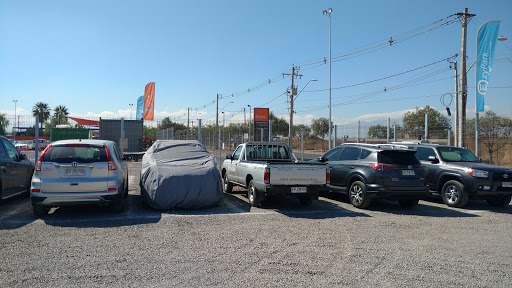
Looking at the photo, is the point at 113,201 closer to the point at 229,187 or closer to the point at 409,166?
the point at 229,187

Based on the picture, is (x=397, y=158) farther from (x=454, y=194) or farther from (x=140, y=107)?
(x=140, y=107)

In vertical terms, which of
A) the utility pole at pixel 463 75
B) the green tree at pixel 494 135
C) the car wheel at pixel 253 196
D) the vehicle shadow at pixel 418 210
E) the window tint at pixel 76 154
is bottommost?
the vehicle shadow at pixel 418 210

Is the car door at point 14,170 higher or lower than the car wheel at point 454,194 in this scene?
higher

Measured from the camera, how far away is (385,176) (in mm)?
9445

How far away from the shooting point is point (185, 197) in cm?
885

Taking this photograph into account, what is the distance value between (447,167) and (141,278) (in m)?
9.20

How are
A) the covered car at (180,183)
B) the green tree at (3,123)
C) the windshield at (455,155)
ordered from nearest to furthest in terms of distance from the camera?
the covered car at (180,183) < the windshield at (455,155) < the green tree at (3,123)

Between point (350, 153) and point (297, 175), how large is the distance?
94.5 inches

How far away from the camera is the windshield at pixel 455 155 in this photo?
1124 centimetres

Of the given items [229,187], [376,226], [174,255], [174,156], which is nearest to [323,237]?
[376,226]

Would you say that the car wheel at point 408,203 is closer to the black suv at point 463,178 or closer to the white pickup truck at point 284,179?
the black suv at point 463,178

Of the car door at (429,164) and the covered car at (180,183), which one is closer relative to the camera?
the covered car at (180,183)

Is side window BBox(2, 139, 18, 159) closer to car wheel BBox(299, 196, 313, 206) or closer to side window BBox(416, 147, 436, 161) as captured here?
car wheel BBox(299, 196, 313, 206)

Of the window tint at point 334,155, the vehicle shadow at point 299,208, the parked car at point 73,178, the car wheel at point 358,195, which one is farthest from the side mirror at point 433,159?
the parked car at point 73,178
